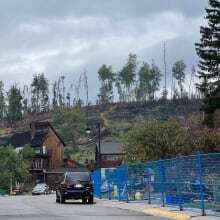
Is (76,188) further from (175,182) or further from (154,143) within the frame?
(154,143)

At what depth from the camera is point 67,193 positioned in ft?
123

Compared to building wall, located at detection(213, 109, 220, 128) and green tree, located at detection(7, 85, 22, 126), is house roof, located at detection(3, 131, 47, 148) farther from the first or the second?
building wall, located at detection(213, 109, 220, 128)

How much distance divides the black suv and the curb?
33.2 ft

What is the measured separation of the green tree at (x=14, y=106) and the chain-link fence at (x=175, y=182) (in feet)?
454

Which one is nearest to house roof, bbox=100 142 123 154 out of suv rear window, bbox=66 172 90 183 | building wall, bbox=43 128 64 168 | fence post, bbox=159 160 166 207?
building wall, bbox=43 128 64 168

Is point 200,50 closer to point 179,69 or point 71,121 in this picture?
point 71,121

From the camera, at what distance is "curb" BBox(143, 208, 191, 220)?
22.8m

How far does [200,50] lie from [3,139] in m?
95.1

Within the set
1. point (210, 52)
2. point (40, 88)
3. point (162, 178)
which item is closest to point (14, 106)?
point (40, 88)

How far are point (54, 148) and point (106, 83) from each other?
6000 centimetres

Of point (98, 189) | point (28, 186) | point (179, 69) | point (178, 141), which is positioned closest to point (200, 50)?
point (178, 141)

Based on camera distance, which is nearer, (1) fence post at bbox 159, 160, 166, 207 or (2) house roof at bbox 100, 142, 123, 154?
(1) fence post at bbox 159, 160, 166, 207

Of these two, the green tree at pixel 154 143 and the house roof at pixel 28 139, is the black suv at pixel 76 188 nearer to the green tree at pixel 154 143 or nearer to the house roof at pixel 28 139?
the green tree at pixel 154 143

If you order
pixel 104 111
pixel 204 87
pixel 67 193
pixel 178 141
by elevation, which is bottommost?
pixel 67 193
